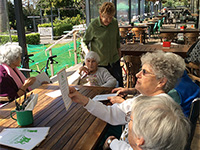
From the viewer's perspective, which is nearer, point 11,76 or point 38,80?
point 11,76

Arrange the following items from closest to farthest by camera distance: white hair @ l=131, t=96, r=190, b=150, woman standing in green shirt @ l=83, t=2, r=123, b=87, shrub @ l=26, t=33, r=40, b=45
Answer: white hair @ l=131, t=96, r=190, b=150 < woman standing in green shirt @ l=83, t=2, r=123, b=87 < shrub @ l=26, t=33, r=40, b=45

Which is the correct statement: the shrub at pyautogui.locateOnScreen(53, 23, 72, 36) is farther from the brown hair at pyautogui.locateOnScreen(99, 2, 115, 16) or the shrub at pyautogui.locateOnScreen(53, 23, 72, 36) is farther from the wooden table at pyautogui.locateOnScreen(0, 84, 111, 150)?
the wooden table at pyautogui.locateOnScreen(0, 84, 111, 150)

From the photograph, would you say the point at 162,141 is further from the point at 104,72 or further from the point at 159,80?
the point at 104,72

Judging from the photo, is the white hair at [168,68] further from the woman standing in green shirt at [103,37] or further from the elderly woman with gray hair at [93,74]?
the woman standing in green shirt at [103,37]

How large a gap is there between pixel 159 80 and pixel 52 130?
0.89 m

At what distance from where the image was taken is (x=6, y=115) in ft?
6.15

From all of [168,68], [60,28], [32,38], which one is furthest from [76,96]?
[60,28]

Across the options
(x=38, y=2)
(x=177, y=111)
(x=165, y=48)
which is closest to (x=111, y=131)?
(x=177, y=111)

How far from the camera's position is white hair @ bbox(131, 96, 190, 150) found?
0.84 metres

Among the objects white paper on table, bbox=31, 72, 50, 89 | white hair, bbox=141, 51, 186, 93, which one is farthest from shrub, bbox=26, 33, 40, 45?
white hair, bbox=141, 51, 186, 93

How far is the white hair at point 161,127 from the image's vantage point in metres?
0.84

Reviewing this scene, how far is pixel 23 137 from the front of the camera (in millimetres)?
1453

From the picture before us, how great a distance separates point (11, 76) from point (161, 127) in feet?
6.93

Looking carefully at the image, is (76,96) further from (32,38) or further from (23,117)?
(32,38)
